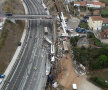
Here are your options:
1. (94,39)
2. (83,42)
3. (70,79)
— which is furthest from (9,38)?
(94,39)

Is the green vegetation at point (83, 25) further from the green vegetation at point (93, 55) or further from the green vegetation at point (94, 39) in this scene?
the green vegetation at point (93, 55)

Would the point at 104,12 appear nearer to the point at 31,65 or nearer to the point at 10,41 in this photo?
the point at 10,41

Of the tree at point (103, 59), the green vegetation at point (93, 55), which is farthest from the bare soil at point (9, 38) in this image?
the tree at point (103, 59)

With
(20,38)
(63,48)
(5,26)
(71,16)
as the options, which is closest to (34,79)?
(63,48)

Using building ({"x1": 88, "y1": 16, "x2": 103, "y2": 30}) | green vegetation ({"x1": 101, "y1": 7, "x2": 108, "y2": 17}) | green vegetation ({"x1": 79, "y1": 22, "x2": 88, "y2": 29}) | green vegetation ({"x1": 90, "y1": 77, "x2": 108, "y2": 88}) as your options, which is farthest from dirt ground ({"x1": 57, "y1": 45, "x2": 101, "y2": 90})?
green vegetation ({"x1": 101, "y1": 7, "x2": 108, "y2": 17})

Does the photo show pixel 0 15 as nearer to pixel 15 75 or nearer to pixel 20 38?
pixel 20 38
